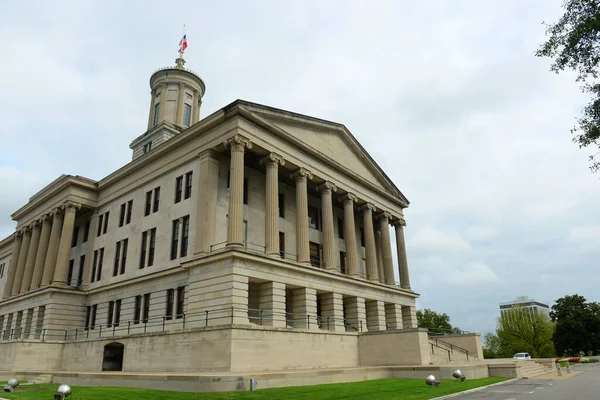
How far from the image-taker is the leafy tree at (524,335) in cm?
7231

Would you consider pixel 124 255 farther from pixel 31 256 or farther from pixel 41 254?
pixel 31 256

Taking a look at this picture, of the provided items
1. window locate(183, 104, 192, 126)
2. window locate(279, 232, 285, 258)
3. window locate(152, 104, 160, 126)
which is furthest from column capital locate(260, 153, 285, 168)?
window locate(152, 104, 160, 126)

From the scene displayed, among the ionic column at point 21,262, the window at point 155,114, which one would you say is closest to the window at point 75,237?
the ionic column at point 21,262

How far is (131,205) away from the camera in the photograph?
40.7 m

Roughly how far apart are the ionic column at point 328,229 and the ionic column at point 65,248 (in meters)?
25.6

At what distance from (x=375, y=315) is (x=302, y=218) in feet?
41.3

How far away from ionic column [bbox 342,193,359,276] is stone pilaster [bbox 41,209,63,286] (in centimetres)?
2945

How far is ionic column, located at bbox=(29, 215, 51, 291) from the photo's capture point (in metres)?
44.6

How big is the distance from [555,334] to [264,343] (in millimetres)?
76176

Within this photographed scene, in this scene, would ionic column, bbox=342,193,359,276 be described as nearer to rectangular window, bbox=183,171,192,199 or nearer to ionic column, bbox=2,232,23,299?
rectangular window, bbox=183,171,192,199

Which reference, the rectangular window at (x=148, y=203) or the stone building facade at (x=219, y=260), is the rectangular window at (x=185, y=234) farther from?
the rectangular window at (x=148, y=203)

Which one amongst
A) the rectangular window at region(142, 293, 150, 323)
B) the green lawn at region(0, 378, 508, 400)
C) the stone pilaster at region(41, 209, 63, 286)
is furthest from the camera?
the stone pilaster at region(41, 209, 63, 286)

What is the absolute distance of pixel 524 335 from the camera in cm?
7306

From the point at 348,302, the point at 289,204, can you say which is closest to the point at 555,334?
the point at 348,302
